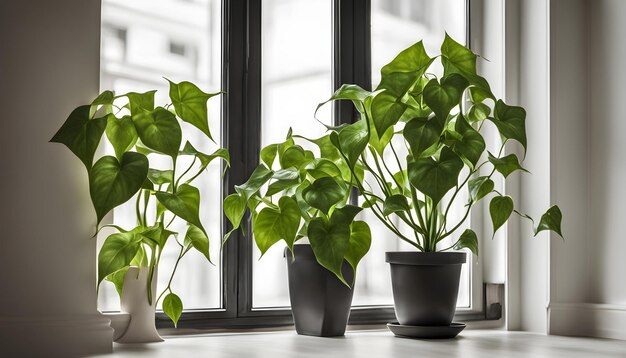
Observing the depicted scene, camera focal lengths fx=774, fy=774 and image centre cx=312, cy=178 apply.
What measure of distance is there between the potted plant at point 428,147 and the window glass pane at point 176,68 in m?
0.42

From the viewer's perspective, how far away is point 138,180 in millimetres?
1607

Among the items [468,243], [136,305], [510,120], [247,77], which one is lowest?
[136,305]

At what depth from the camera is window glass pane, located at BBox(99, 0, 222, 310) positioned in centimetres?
204

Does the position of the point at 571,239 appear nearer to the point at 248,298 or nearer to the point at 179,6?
the point at 248,298

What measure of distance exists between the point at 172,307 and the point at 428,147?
74 cm

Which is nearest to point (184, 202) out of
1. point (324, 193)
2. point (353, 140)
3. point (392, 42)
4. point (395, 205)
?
point (324, 193)

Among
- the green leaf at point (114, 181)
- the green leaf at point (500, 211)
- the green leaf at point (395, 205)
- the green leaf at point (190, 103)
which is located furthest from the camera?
the green leaf at point (500, 211)

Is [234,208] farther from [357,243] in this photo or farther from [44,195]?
[44,195]

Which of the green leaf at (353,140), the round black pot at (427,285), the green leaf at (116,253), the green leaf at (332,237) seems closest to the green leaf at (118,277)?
the green leaf at (116,253)

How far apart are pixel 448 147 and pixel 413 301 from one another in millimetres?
453

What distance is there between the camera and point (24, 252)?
1.66m

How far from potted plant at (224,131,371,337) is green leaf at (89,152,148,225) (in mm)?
361

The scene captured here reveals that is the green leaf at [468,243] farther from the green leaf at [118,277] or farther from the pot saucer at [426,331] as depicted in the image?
the green leaf at [118,277]

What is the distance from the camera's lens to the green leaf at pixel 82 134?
1.61 metres
